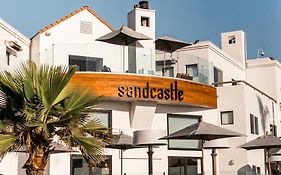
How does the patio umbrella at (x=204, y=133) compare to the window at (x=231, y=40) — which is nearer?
the patio umbrella at (x=204, y=133)

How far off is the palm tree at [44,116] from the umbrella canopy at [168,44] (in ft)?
53.1

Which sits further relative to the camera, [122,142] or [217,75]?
[217,75]

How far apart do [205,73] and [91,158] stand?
640 inches

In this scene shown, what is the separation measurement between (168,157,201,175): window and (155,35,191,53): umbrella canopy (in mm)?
6583

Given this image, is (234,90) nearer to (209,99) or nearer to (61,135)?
(209,99)

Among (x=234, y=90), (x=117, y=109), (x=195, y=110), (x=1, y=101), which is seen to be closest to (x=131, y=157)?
(x=117, y=109)

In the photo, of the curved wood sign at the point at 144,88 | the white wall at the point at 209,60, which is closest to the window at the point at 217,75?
the white wall at the point at 209,60

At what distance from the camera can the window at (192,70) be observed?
30.2 metres

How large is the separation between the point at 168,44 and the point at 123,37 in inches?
131

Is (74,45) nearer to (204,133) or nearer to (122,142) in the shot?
(122,142)

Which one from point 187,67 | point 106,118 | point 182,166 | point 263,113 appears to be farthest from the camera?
point 263,113

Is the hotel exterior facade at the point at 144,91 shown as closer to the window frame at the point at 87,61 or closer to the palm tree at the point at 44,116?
the window frame at the point at 87,61

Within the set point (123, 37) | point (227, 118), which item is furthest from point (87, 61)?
point (227, 118)

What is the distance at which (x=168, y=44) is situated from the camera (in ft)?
105
